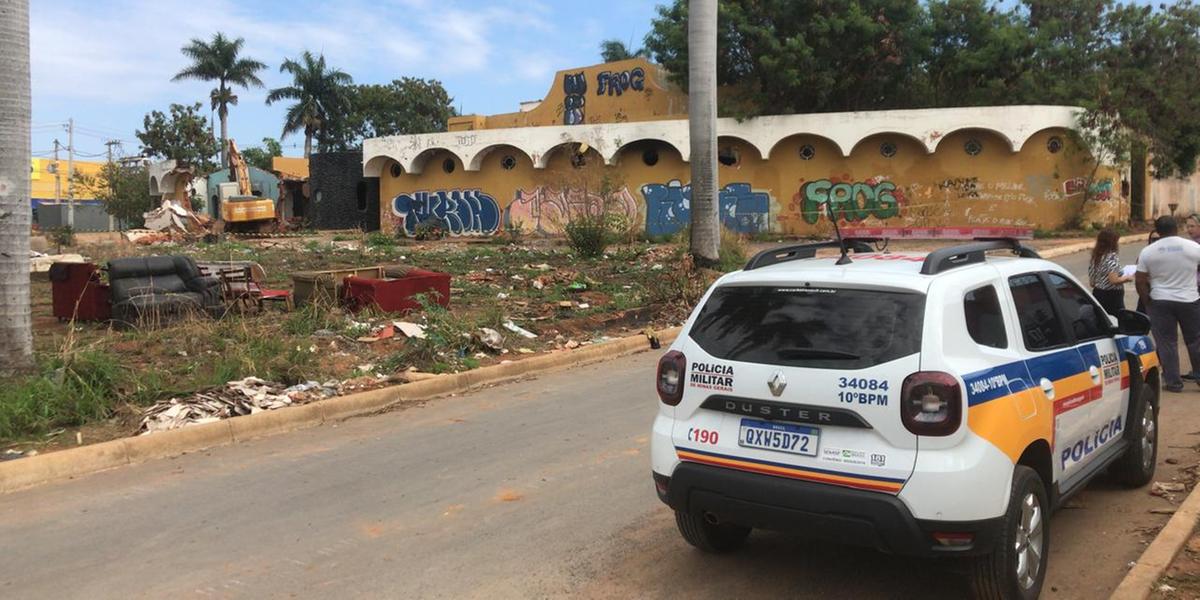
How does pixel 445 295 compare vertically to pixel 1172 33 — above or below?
below

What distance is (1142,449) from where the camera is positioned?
5566 mm

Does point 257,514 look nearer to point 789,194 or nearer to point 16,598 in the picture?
point 16,598

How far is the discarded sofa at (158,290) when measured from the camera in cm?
1160

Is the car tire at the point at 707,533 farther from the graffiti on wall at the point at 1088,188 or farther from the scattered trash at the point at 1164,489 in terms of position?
the graffiti on wall at the point at 1088,188

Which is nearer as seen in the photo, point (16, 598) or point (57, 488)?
point (16, 598)

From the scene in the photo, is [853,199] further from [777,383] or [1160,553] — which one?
[777,383]

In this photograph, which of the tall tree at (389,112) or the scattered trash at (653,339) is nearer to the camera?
the scattered trash at (653,339)

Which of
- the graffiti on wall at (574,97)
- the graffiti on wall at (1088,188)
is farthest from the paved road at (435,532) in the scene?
the graffiti on wall at (574,97)

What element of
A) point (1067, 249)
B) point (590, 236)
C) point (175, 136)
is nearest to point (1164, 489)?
point (590, 236)

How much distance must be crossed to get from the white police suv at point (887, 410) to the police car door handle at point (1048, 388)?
0.6 inches

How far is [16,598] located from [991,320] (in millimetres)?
4971

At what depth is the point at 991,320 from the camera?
163 inches

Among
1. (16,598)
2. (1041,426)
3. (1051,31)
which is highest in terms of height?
(1051,31)

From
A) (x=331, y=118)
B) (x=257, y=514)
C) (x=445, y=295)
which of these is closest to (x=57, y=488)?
(x=257, y=514)
